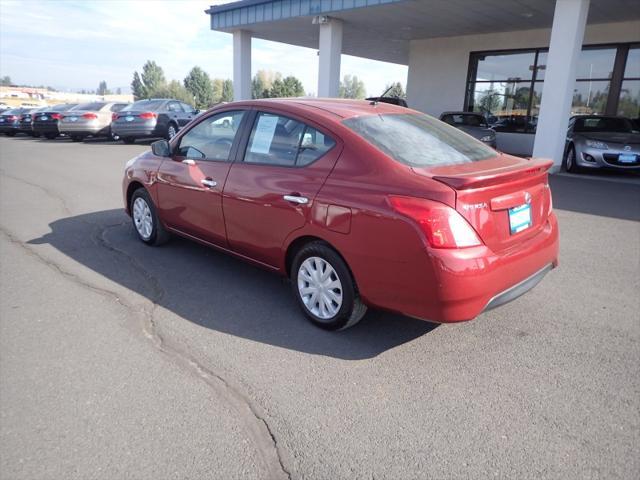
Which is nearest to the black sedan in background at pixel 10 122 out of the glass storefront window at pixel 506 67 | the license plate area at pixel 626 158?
the glass storefront window at pixel 506 67

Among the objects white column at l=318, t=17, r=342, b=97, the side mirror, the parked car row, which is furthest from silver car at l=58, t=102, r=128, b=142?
the side mirror

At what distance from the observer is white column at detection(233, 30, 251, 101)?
18547mm

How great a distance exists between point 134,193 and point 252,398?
355cm

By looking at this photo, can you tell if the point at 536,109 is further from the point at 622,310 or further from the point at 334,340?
the point at 334,340

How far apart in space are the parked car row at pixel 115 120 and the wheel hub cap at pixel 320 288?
15.2m

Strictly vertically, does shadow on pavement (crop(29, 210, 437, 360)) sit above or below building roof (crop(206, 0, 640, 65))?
below

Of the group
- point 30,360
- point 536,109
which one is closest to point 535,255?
point 30,360

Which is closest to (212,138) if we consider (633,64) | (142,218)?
(142,218)

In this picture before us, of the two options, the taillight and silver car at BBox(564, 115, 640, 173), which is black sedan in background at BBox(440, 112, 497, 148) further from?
the taillight

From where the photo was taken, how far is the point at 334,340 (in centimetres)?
338

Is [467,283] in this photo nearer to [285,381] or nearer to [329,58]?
[285,381]

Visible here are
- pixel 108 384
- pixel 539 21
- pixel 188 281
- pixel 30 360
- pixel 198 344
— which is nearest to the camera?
pixel 108 384

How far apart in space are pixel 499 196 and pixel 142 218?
3.92 meters

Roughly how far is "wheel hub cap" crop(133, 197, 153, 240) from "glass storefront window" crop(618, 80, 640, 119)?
14.9 meters
